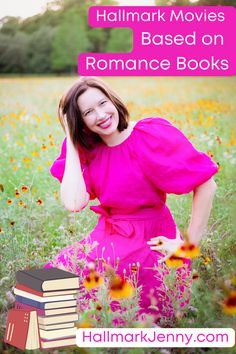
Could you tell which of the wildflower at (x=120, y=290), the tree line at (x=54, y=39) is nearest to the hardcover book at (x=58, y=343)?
the wildflower at (x=120, y=290)

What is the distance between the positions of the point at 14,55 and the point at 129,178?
→ 64 cm

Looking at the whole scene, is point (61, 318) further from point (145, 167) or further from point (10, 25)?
point (10, 25)

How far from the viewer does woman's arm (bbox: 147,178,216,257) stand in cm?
210

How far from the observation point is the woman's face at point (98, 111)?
2.09 metres

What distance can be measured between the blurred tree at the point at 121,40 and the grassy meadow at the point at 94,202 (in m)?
0.18

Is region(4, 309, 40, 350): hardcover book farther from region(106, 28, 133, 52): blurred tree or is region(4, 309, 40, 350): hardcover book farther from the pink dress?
region(106, 28, 133, 52): blurred tree

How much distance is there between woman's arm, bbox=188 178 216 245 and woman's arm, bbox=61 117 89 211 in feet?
1.07

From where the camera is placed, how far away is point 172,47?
2209mm

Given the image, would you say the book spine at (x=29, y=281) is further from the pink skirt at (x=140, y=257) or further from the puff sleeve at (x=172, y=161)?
the puff sleeve at (x=172, y=161)

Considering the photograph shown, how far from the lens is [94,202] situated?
2623 millimetres

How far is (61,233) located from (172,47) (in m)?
0.78

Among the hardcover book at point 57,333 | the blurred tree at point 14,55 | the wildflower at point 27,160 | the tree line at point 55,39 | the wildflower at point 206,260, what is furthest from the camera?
the wildflower at point 27,160

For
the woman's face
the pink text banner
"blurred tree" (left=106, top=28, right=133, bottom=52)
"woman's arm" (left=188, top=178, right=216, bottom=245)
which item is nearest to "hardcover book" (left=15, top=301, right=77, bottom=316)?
"woman's arm" (left=188, top=178, right=216, bottom=245)

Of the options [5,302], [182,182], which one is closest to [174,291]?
[182,182]
